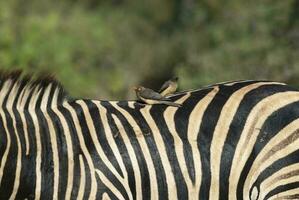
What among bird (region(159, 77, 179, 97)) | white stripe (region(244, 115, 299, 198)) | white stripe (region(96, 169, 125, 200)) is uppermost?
bird (region(159, 77, 179, 97))

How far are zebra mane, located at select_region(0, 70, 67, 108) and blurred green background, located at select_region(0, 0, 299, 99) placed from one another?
457 centimetres

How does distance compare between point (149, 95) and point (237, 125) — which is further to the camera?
point (149, 95)

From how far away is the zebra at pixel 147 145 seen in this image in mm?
6059

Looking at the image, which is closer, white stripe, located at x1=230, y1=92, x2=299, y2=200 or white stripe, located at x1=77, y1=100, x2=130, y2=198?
white stripe, located at x1=77, y1=100, x2=130, y2=198

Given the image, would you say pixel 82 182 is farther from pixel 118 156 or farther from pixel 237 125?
pixel 237 125

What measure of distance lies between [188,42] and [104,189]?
2028 centimetres

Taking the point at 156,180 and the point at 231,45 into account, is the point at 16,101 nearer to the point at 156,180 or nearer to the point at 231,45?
the point at 156,180

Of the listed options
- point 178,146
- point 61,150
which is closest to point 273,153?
point 178,146

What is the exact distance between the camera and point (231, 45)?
18.1 m

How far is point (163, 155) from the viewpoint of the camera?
6.29m

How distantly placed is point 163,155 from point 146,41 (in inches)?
829

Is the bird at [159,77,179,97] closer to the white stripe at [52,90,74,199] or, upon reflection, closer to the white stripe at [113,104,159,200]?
the white stripe at [113,104,159,200]

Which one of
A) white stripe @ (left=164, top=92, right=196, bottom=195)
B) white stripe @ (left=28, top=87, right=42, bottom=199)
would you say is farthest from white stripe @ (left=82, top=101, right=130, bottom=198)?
white stripe @ (left=164, top=92, right=196, bottom=195)

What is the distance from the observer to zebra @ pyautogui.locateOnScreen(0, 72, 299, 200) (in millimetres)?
6059
